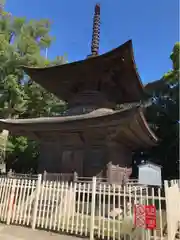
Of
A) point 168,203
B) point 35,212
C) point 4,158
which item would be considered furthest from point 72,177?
point 4,158

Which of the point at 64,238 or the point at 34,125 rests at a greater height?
the point at 34,125

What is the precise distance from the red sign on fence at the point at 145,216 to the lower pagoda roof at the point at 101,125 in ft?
12.1

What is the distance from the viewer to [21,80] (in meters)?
22.2

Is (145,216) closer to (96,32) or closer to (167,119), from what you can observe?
(96,32)

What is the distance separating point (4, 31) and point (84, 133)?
19973 mm

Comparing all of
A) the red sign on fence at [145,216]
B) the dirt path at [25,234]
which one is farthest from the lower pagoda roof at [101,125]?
the dirt path at [25,234]

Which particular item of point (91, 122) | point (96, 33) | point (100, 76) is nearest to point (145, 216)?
point (91, 122)

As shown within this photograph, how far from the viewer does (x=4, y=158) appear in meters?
18.9

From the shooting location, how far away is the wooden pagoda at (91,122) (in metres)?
8.98

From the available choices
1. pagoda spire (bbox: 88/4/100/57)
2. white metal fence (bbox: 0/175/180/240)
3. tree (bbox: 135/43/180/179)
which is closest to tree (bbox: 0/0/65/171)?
pagoda spire (bbox: 88/4/100/57)

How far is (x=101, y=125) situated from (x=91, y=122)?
46 centimetres

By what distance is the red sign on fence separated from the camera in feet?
15.7

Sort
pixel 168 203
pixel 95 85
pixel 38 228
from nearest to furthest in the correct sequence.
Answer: pixel 168 203 < pixel 38 228 < pixel 95 85

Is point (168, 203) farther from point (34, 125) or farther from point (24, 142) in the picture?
point (24, 142)
